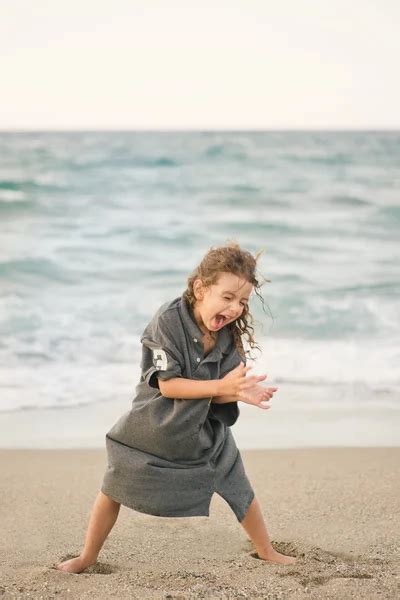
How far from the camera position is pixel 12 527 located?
345cm

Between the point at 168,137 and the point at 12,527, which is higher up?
the point at 168,137

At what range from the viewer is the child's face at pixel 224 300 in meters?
2.74

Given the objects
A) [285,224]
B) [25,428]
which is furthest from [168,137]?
[25,428]

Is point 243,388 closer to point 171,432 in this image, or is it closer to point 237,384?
point 237,384

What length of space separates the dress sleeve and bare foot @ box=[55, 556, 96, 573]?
26.7 inches

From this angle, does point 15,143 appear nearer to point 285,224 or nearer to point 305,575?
point 285,224

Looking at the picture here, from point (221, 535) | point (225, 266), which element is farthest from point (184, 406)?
point (221, 535)

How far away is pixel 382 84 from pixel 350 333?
27.2 ft

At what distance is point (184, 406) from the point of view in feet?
9.15

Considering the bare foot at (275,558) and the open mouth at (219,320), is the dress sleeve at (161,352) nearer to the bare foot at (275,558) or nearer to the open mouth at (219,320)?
the open mouth at (219,320)

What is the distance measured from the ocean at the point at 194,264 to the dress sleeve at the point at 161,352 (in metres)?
0.35

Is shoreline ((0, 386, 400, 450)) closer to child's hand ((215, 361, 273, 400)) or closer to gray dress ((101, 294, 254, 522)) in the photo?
gray dress ((101, 294, 254, 522))

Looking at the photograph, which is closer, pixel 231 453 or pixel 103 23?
pixel 231 453

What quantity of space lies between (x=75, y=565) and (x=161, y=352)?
31.8 inches
